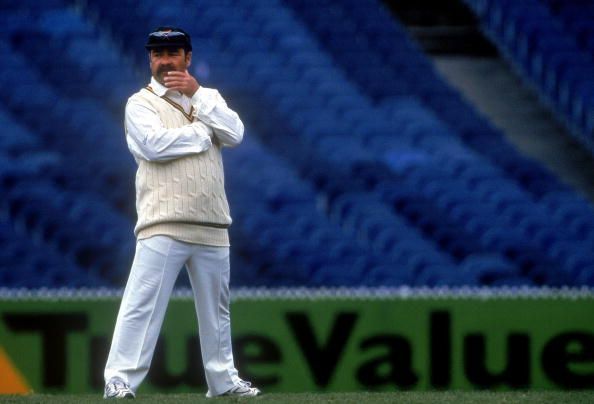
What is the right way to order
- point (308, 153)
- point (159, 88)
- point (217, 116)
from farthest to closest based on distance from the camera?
point (308, 153) → point (159, 88) → point (217, 116)

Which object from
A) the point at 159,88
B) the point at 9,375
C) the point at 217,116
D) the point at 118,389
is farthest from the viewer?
the point at 9,375

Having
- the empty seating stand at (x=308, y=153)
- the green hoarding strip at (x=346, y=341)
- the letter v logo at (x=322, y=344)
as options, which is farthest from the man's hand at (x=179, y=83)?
the empty seating stand at (x=308, y=153)

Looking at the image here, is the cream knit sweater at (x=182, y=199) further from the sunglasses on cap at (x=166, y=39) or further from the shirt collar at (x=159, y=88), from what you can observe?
the sunglasses on cap at (x=166, y=39)

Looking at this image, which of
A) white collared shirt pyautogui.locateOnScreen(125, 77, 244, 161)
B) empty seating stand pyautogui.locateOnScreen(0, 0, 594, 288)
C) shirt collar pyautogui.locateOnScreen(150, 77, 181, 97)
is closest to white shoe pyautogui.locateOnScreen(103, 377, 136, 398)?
white collared shirt pyautogui.locateOnScreen(125, 77, 244, 161)

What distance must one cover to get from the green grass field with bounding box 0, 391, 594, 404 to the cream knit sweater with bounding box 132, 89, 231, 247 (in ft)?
2.04

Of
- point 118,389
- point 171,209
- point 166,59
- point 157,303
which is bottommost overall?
point 118,389

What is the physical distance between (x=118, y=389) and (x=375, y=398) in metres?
0.99

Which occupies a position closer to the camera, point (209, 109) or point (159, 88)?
point (209, 109)

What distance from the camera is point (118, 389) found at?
15.6 ft

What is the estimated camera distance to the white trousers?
4.79m

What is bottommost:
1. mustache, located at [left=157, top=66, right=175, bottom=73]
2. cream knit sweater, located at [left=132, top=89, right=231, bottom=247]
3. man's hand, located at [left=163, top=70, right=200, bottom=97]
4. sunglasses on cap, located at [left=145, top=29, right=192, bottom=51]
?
cream knit sweater, located at [left=132, top=89, right=231, bottom=247]

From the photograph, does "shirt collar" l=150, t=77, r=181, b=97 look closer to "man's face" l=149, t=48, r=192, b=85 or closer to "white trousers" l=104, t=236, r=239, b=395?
"man's face" l=149, t=48, r=192, b=85

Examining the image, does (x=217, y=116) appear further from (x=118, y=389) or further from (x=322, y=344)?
(x=322, y=344)

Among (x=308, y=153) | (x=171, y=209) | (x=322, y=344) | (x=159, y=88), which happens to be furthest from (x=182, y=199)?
(x=308, y=153)
